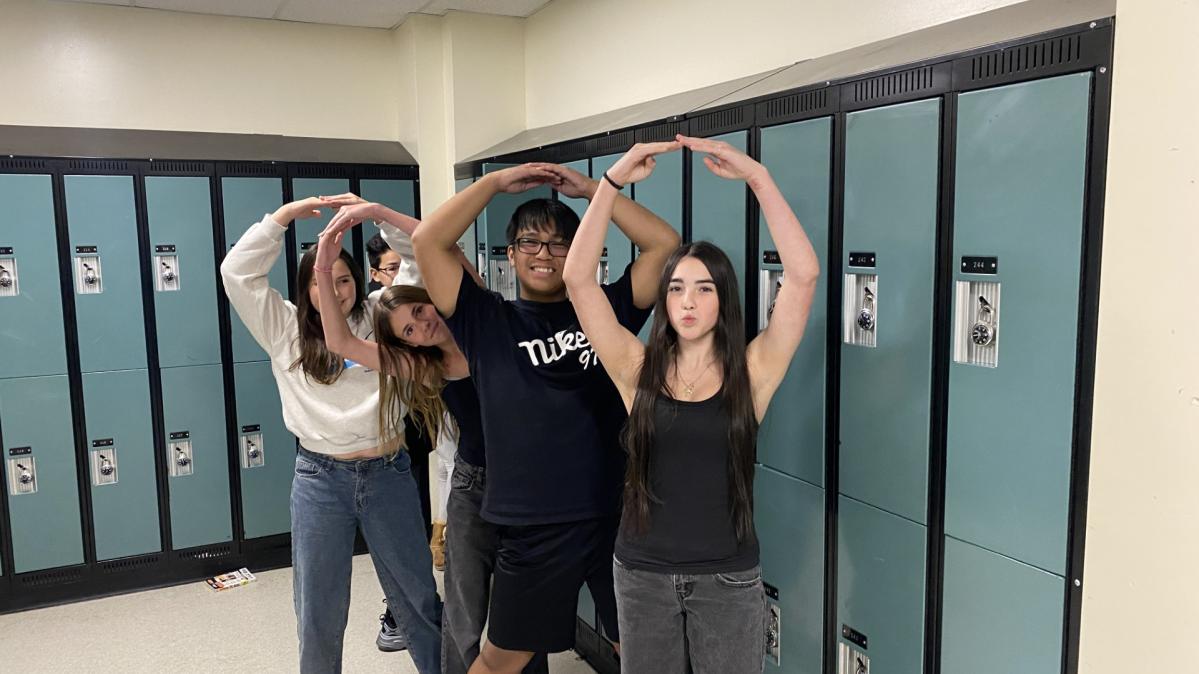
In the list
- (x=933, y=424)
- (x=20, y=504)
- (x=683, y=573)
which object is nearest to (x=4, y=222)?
(x=20, y=504)

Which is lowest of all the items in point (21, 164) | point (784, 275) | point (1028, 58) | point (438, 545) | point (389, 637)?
point (389, 637)

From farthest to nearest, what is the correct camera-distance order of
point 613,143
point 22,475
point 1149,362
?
point 22,475 → point 613,143 → point 1149,362

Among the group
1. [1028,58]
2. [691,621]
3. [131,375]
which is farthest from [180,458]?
[1028,58]

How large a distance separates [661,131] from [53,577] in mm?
3580

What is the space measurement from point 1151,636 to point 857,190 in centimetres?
105

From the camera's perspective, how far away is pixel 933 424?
1866mm

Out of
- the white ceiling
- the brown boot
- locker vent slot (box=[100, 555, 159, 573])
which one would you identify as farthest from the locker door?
locker vent slot (box=[100, 555, 159, 573])

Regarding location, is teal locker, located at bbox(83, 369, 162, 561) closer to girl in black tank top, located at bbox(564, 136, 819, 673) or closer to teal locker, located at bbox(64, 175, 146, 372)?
teal locker, located at bbox(64, 175, 146, 372)

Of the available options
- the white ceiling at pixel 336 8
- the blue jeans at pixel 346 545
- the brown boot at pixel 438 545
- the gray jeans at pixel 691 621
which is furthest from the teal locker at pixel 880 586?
the white ceiling at pixel 336 8

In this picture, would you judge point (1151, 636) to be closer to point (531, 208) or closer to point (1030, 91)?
point (1030, 91)

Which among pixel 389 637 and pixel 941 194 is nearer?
pixel 941 194

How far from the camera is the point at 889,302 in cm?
194

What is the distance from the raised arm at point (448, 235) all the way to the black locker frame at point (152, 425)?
2.55 m

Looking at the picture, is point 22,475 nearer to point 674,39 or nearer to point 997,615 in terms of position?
point 674,39
